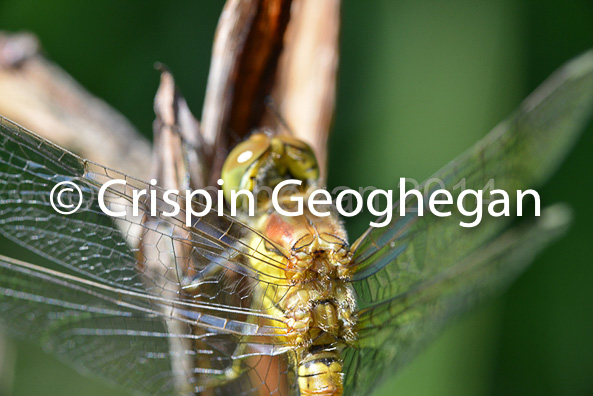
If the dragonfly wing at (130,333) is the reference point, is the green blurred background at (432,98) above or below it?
above

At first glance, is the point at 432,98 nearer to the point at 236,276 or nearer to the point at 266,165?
the point at 266,165

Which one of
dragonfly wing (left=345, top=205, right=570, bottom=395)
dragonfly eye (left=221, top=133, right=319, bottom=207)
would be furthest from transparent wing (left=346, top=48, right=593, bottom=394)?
dragonfly eye (left=221, top=133, right=319, bottom=207)

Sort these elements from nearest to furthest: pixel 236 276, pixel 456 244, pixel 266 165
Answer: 1. pixel 236 276
2. pixel 266 165
3. pixel 456 244

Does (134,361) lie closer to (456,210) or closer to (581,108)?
(456,210)

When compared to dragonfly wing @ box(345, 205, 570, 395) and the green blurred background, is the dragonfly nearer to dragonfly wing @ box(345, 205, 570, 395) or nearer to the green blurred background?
dragonfly wing @ box(345, 205, 570, 395)

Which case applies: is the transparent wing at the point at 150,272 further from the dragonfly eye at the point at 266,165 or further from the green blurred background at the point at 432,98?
the green blurred background at the point at 432,98

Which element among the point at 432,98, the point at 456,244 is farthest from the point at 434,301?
the point at 432,98

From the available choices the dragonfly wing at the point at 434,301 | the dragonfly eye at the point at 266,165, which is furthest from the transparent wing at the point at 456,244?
the dragonfly eye at the point at 266,165
